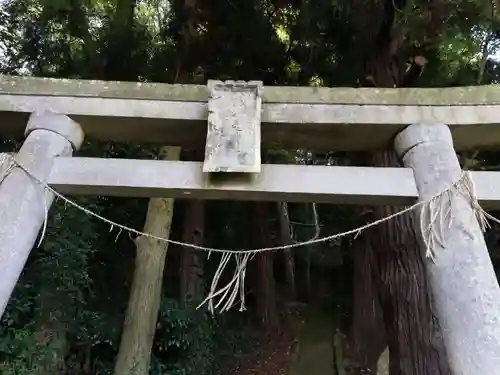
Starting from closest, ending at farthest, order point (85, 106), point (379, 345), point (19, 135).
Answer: point (85, 106)
point (19, 135)
point (379, 345)

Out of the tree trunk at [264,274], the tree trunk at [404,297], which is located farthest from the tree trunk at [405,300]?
the tree trunk at [264,274]

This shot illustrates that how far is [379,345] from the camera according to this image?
226 inches

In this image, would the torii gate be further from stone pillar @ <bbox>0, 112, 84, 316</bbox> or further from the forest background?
the forest background

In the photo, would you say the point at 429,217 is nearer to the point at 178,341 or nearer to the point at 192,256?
the point at 178,341

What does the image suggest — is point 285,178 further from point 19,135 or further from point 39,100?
point 19,135

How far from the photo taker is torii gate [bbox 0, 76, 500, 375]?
2.01 meters

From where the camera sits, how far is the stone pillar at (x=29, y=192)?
1.99 meters

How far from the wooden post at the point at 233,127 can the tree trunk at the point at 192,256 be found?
12.5ft

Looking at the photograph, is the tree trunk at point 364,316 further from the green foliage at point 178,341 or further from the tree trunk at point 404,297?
the tree trunk at point 404,297

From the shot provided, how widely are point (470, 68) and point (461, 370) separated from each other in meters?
3.48

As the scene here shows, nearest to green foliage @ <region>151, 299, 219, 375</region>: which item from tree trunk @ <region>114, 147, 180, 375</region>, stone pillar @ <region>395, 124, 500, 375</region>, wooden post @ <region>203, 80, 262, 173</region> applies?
tree trunk @ <region>114, 147, 180, 375</region>

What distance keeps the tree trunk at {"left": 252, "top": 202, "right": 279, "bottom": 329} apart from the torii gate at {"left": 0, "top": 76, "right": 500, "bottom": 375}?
14.8 ft

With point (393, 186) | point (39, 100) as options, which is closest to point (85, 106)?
point (39, 100)

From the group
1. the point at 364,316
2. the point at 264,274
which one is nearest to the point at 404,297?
the point at 364,316
